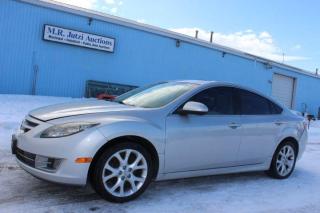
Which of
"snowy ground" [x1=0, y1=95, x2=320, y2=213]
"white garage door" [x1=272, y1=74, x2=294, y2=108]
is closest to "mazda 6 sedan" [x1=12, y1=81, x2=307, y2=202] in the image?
"snowy ground" [x1=0, y1=95, x2=320, y2=213]

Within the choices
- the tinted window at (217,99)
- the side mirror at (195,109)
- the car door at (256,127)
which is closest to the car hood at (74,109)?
the side mirror at (195,109)

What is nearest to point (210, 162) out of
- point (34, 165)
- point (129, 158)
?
point (129, 158)

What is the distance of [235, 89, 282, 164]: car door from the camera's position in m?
5.86

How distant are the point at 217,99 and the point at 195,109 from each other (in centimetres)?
79

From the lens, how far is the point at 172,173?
16.5ft

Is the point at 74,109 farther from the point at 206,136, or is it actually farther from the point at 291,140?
the point at 291,140

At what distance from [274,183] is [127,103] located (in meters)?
2.67

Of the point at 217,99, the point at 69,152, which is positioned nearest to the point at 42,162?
the point at 69,152

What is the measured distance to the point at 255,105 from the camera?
6.24 meters

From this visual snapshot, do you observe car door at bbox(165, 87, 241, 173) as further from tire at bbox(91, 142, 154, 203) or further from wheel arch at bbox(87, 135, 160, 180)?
tire at bbox(91, 142, 154, 203)

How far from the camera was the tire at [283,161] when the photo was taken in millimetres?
6469

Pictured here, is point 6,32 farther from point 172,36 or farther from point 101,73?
point 172,36

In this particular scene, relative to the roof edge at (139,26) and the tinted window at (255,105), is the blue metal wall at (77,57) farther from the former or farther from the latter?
the tinted window at (255,105)

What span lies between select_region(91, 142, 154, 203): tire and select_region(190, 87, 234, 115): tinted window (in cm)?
118
